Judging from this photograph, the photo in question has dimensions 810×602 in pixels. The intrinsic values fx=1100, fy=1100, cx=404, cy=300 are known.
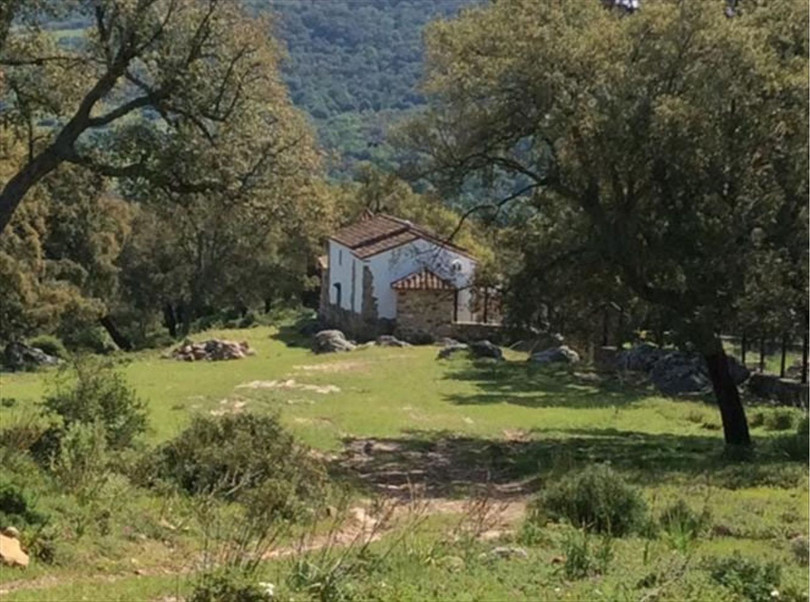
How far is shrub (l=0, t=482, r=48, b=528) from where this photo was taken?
35.0 feet

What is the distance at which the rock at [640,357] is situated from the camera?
1334 inches

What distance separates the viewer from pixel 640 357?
34.5 m

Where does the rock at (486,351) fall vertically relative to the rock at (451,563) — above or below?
above

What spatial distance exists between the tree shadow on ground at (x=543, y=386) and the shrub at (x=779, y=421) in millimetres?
4295

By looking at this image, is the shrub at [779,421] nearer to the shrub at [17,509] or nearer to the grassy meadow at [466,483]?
the grassy meadow at [466,483]

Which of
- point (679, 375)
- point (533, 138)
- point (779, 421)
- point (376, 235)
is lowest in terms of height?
point (779, 421)

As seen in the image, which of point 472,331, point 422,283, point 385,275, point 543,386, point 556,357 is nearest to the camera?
point 543,386

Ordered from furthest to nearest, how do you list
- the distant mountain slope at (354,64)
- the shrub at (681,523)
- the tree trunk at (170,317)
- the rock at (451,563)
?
the distant mountain slope at (354,64) < the tree trunk at (170,317) < the shrub at (681,523) < the rock at (451,563)

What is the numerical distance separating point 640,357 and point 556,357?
3.52 metres

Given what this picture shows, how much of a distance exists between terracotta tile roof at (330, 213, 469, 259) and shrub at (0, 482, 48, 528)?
1386 inches

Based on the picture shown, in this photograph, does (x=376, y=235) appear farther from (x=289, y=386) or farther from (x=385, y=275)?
(x=289, y=386)

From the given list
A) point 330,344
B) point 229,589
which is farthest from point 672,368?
point 229,589

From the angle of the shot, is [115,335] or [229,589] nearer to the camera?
[229,589]

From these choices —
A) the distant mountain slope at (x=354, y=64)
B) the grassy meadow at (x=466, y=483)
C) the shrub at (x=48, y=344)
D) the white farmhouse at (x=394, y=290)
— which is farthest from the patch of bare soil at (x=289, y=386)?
the distant mountain slope at (x=354, y=64)
